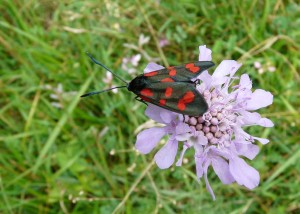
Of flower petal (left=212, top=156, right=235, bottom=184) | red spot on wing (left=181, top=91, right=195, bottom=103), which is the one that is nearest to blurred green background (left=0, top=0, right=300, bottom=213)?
flower petal (left=212, top=156, right=235, bottom=184)

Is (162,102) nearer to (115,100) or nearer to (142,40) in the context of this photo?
(115,100)

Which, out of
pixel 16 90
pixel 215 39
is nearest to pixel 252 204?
pixel 215 39

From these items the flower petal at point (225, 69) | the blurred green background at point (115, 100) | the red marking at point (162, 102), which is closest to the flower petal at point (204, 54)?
the flower petal at point (225, 69)

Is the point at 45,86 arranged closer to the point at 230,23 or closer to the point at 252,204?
the point at 230,23

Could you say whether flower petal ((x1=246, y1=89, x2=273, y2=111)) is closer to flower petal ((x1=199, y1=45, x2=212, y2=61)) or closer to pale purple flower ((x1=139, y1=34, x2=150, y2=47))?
flower petal ((x1=199, y1=45, x2=212, y2=61))

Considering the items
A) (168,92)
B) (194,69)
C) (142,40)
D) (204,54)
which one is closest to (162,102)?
(168,92)

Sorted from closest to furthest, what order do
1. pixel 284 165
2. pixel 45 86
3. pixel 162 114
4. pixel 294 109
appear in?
1. pixel 162 114
2. pixel 284 165
3. pixel 294 109
4. pixel 45 86
